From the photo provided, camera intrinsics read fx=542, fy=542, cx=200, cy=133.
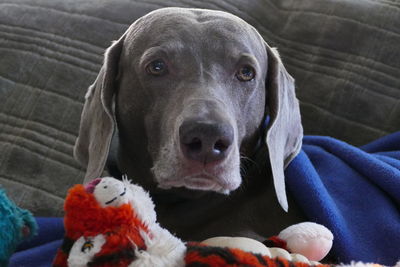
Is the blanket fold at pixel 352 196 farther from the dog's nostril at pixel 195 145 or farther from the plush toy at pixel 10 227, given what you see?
the plush toy at pixel 10 227

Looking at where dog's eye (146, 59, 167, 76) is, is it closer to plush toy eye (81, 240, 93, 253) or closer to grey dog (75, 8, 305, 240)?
grey dog (75, 8, 305, 240)

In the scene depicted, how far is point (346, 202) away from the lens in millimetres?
1641

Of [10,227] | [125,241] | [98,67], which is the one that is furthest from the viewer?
[98,67]

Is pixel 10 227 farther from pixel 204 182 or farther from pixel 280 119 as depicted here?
pixel 280 119

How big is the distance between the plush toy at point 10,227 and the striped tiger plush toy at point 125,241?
8.9 inches

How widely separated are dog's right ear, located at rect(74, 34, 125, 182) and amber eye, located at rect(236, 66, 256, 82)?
15.6 inches

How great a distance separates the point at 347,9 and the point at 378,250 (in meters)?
1.23

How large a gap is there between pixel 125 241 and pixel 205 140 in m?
0.38

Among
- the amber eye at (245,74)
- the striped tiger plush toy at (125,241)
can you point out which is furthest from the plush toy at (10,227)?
the amber eye at (245,74)

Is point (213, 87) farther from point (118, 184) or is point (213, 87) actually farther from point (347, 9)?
point (347, 9)

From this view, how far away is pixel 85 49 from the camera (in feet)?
7.51

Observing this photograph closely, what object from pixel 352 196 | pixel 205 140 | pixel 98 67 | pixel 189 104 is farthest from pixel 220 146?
pixel 98 67

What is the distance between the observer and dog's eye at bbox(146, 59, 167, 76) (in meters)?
1.54

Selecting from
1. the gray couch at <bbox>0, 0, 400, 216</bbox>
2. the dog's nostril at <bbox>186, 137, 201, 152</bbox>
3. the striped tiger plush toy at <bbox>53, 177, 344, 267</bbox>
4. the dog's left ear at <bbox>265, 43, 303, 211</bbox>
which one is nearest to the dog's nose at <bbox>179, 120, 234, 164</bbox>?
the dog's nostril at <bbox>186, 137, 201, 152</bbox>
